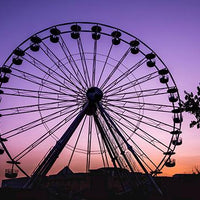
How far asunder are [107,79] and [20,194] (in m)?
9.30

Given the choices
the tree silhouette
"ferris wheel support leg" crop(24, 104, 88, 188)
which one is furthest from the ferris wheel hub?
the tree silhouette

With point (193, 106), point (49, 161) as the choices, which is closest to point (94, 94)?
point (49, 161)

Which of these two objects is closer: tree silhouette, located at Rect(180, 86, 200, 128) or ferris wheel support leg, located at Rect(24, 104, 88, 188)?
tree silhouette, located at Rect(180, 86, 200, 128)

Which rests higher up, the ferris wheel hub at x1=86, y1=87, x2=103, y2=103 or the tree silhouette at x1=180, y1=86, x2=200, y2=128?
the ferris wheel hub at x1=86, y1=87, x2=103, y2=103

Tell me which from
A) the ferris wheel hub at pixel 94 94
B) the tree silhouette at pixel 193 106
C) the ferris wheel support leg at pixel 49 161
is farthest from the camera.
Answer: the ferris wheel hub at pixel 94 94

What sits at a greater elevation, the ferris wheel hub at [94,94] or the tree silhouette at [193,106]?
the ferris wheel hub at [94,94]

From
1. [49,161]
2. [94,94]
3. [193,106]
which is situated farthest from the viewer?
[94,94]

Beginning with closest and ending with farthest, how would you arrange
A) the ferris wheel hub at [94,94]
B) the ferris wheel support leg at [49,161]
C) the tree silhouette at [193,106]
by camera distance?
1. the tree silhouette at [193,106]
2. the ferris wheel support leg at [49,161]
3. the ferris wheel hub at [94,94]

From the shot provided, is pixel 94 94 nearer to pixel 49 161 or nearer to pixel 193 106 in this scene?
pixel 49 161

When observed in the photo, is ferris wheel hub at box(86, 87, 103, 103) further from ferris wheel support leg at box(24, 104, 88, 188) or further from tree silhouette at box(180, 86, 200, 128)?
tree silhouette at box(180, 86, 200, 128)

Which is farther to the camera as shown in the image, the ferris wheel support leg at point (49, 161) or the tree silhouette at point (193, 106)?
the ferris wheel support leg at point (49, 161)

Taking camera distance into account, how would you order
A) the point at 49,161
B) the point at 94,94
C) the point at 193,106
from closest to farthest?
the point at 193,106, the point at 49,161, the point at 94,94

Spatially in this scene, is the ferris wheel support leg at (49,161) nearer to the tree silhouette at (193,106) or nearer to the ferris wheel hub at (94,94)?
the ferris wheel hub at (94,94)

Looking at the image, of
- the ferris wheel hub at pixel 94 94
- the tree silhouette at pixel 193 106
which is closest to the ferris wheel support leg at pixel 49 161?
the ferris wheel hub at pixel 94 94
